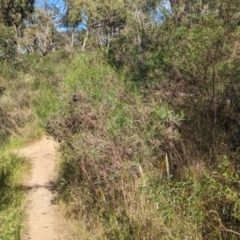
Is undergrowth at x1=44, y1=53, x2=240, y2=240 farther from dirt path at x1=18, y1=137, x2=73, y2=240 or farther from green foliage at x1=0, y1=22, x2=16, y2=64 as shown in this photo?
green foliage at x1=0, y1=22, x2=16, y2=64

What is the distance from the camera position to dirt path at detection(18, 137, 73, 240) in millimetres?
6195

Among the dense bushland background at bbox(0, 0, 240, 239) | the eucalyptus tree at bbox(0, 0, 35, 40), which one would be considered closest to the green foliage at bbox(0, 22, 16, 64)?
the dense bushland background at bbox(0, 0, 240, 239)

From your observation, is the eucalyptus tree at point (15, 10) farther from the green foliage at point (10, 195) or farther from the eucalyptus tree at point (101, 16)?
the green foliage at point (10, 195)

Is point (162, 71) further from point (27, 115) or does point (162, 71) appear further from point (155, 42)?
point (27, 115)

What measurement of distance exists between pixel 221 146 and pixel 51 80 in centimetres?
1271

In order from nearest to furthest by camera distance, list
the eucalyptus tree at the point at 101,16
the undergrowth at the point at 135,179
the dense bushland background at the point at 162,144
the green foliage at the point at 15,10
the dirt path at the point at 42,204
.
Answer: the undergrowth at the point at 135,179 < the dense bushland background at the point at 162,144 < the dirt path at the point at 42,204 < the green foliage at the point at 15,10 < the eucalyptus tree at the point at 101,16

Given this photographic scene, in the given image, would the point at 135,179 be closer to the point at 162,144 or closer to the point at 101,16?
the point at 162,144

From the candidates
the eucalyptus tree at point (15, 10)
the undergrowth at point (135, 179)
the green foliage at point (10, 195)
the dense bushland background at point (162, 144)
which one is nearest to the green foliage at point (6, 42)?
the dense bushland background at point (162, 144)

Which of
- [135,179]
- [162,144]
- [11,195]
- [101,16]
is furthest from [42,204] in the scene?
[101,16]

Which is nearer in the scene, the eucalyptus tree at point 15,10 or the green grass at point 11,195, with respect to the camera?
the green grass at point 11,195

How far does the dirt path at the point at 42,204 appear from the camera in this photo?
620 cm

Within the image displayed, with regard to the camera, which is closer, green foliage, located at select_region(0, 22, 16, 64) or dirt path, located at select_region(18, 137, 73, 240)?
dirt path, located at select_region(18, 137, 73, 240)

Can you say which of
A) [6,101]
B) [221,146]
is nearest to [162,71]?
[221,146]

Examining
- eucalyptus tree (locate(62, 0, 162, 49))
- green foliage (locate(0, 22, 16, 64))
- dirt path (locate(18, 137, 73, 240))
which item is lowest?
dirt path (locate(18, 137, 73, 240))
